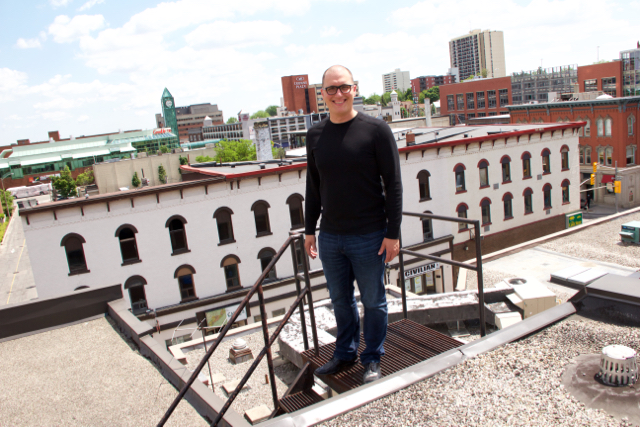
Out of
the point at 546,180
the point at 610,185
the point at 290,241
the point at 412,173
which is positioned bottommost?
the point at 610,185

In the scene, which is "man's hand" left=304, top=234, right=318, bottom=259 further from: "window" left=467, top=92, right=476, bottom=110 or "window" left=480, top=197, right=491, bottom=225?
"window" left=467, top=92, right=476, bottom=110

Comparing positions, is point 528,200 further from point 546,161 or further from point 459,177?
point 459,177

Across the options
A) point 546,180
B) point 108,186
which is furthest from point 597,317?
point 108,186

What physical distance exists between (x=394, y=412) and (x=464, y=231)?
30455 millimetres

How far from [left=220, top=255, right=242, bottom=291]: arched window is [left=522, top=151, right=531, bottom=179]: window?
21015 millimetres

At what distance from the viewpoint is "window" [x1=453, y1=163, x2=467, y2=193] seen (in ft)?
104

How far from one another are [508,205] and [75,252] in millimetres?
26903

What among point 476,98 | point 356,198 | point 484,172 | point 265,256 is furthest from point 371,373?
point 476,98

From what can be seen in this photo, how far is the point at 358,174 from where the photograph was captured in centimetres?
409

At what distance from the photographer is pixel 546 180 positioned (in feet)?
116

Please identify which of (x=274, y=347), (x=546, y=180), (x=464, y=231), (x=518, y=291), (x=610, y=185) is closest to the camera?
(x=274, y=347)

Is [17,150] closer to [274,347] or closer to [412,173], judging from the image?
[412,173]

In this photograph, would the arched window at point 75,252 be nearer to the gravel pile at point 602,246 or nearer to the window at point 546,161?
the gravel pile at point 602,246

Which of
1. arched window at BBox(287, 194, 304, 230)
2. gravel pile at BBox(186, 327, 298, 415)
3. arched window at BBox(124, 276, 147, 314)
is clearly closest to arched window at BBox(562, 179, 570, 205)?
arched window at BBox(287, 194, 304, 230)
